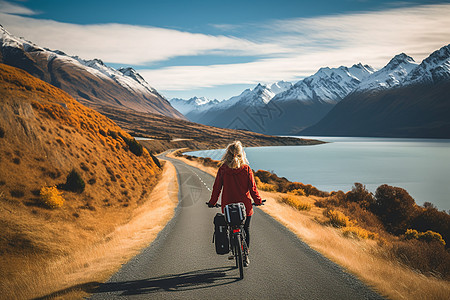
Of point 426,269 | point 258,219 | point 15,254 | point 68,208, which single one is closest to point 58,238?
point 15,254

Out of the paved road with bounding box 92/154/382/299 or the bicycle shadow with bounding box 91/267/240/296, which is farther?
the bicycle shadow with bounding box 91/267/240/296

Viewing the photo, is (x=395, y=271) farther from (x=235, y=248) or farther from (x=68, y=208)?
(x=68, y=208)

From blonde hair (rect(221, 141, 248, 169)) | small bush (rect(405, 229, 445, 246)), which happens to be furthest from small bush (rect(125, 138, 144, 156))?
blonde hair (rect(221, 141, 248, 169))

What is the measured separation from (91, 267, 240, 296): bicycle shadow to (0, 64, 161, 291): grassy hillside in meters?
2.42

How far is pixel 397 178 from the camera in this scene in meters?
51.4

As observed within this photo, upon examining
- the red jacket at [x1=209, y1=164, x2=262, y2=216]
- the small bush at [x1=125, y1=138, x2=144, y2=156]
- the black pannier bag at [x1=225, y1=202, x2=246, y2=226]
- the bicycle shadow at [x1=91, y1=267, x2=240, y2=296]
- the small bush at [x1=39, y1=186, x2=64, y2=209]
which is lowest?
the bicycle shadow at [x1=91, y1=267, x2=240, y2=296]

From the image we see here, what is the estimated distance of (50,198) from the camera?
16.2 m

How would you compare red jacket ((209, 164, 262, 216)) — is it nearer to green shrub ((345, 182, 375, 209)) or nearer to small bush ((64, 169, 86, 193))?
small bush ((64, 169, 86, 193))

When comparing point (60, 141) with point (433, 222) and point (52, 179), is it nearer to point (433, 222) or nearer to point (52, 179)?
point (52, 179)

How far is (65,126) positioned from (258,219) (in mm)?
20937

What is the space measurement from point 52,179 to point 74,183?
138cm

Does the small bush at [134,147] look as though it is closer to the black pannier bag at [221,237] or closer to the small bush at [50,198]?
the small bush at [50,198]

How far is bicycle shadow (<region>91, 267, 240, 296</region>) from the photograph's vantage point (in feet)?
16.8

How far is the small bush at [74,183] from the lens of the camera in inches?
750
